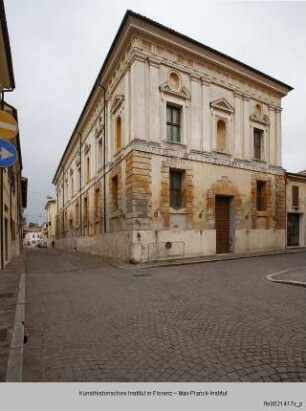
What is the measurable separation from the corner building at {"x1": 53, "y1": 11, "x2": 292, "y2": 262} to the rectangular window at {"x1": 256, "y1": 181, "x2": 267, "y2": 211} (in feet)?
0.22

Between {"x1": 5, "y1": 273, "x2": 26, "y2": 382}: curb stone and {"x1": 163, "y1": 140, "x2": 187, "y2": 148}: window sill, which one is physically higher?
{"x1": 163, "y1": 140, "x2": 187, "y2": 148}: window sill

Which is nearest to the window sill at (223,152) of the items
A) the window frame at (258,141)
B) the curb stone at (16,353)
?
the window frame at (258,141)

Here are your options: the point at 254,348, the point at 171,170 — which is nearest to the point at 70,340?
the point at 254,348

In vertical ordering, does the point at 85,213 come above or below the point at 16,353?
above

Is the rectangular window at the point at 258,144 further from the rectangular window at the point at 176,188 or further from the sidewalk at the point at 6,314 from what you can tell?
the sidewalk at the point at 6,314

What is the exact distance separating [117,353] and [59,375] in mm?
730

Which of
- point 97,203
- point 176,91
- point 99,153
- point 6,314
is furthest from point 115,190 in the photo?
point 6,314

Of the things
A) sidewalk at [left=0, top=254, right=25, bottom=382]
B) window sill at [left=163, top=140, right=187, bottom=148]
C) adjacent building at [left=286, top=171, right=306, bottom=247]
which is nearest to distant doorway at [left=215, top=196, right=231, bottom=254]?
window sill at [left=163, top=140, right=187, bottom=148]

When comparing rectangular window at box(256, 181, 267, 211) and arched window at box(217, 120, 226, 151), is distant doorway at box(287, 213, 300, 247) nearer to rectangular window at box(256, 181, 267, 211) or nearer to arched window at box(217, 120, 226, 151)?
rectangular window at box(256, 181, 267, 211)

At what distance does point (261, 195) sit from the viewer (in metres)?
20.0

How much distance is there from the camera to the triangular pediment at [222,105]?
17381 mm

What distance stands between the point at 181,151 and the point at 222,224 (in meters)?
5.30

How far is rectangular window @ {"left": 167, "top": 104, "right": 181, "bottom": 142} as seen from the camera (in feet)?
52.6

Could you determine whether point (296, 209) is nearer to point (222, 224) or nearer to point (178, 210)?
point (222, 224)
